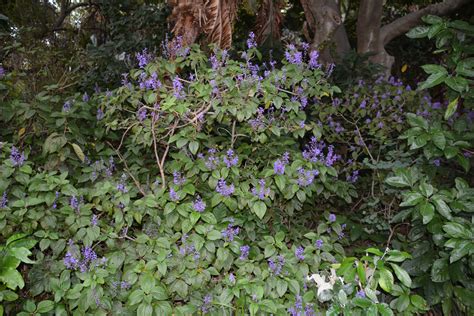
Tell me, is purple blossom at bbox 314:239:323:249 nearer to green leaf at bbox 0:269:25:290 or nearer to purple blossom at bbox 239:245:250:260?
purple blossom at bbox 239:245:250:260

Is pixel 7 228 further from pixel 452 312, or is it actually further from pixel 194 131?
pixel 452 312

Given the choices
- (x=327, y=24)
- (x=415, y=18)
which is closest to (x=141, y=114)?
(x=327, y=24)

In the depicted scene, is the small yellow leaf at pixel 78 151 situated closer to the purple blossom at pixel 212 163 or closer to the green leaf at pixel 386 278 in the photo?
the purple blossom at pixel 212 163

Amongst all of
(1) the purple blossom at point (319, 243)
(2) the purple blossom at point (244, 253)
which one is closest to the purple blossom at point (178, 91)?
(2) the purple blossom at point (244, 253)

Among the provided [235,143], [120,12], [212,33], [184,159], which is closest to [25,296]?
[184,159]

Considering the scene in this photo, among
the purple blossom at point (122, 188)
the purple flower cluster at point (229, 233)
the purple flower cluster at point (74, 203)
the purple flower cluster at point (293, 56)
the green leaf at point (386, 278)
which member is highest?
the purple flower cluster at point (293, 56)

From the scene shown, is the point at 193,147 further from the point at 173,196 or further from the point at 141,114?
the point at 141,114

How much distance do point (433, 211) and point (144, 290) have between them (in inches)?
58.3

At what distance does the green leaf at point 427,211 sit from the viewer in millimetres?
2177

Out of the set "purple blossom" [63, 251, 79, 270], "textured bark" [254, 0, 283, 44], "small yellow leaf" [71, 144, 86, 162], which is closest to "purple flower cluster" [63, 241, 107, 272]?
"purple blossom" [63, 251, 79, 270]

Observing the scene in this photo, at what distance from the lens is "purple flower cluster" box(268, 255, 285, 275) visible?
96.5 inches

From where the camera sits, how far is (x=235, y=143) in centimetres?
324

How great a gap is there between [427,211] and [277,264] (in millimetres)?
838

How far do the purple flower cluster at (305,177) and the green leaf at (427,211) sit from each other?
642 mm
